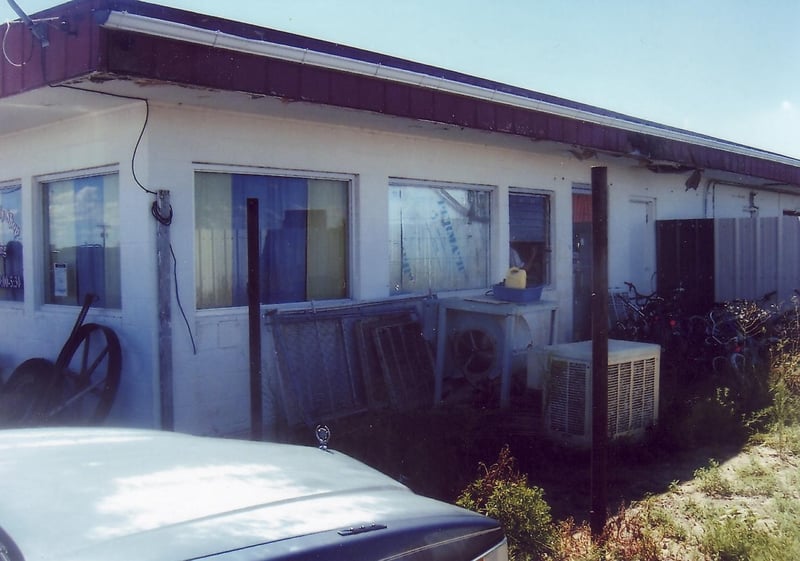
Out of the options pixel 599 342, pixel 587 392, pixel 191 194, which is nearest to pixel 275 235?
pixel 191 194

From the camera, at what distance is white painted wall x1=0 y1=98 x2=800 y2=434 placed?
622 centimetres

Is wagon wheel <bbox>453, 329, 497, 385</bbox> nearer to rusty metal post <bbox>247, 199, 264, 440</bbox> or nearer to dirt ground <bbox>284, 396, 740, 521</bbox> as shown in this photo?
dirt ground <bbox>284, 396, 740, 521</bbox>

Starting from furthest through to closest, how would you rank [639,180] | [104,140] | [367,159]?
[639,180], [367,159], [104,140]

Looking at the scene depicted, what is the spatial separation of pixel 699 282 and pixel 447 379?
6.02 metres

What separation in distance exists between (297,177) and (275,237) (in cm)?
60

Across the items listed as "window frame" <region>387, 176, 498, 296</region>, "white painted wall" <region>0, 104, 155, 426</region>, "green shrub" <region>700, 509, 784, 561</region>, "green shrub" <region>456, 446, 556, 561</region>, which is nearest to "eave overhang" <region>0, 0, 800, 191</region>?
"white painted wall" <region>0, 104, 155, 426</region>

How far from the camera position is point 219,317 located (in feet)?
21.8

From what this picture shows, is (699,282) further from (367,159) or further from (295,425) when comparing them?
(295,425)

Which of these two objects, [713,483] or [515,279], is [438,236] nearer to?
[515,279]

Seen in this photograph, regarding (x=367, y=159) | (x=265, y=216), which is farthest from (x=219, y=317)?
(x=367, y=159)

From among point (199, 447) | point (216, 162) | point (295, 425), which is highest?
point (216, 162)

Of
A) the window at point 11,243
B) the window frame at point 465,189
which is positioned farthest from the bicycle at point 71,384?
the window frame at point 465,189

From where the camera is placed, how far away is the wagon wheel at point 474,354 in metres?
7.39

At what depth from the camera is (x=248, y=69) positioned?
5621mm
